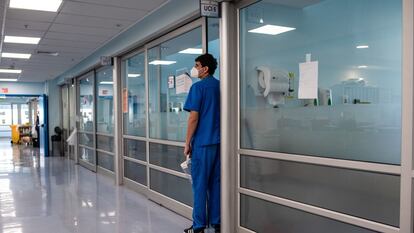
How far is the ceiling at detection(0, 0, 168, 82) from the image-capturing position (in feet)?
15.1

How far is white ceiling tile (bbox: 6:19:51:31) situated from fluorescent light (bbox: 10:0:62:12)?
2.36 feet

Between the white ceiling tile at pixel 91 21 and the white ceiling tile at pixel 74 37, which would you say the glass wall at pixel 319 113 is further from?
the white ceiling tile at pixel 74 37

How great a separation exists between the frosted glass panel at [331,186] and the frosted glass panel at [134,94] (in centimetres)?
298

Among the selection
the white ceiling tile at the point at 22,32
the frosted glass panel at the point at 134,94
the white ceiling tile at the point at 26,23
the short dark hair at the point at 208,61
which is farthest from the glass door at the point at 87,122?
the short dark hair at the point at 208,61

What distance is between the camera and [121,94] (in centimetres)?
681

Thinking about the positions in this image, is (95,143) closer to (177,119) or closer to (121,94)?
(121,94)

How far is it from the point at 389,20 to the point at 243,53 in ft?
5.01

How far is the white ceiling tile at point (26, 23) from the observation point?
5254 mm

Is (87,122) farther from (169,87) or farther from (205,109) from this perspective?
(205,109)

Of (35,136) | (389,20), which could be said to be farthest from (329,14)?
(35,136)

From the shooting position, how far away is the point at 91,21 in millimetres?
5289

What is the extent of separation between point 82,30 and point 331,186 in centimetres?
482

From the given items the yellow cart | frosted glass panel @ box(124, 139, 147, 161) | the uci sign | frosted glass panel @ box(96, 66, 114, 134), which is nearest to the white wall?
the yellow cart

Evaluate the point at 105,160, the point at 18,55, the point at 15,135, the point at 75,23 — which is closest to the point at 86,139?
the point at 105,160
